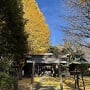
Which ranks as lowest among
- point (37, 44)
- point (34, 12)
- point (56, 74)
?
point (56, 74)

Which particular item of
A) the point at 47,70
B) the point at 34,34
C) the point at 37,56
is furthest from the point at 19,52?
the point at 47,70

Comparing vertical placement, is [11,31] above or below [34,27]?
below

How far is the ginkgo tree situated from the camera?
3525 centimetres

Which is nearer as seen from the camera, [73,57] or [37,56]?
[37,56]

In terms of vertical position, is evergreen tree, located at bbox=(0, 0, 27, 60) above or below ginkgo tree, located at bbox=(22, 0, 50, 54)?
below

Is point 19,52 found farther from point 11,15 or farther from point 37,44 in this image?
point 37,44

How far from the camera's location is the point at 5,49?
1969 centimetres

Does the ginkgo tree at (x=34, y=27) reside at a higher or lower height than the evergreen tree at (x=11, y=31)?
higher

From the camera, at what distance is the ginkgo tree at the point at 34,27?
35250mm

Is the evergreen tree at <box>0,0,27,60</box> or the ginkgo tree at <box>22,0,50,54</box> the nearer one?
the evergreen tree at <box>0,0,27,60</box>

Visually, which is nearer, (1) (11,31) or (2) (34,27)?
(1) (11,31)

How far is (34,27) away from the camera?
35656mm

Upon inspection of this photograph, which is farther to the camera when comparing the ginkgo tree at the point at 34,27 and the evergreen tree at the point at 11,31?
the ginkgo tree at the point at 34,27

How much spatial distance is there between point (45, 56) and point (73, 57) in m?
24.7
